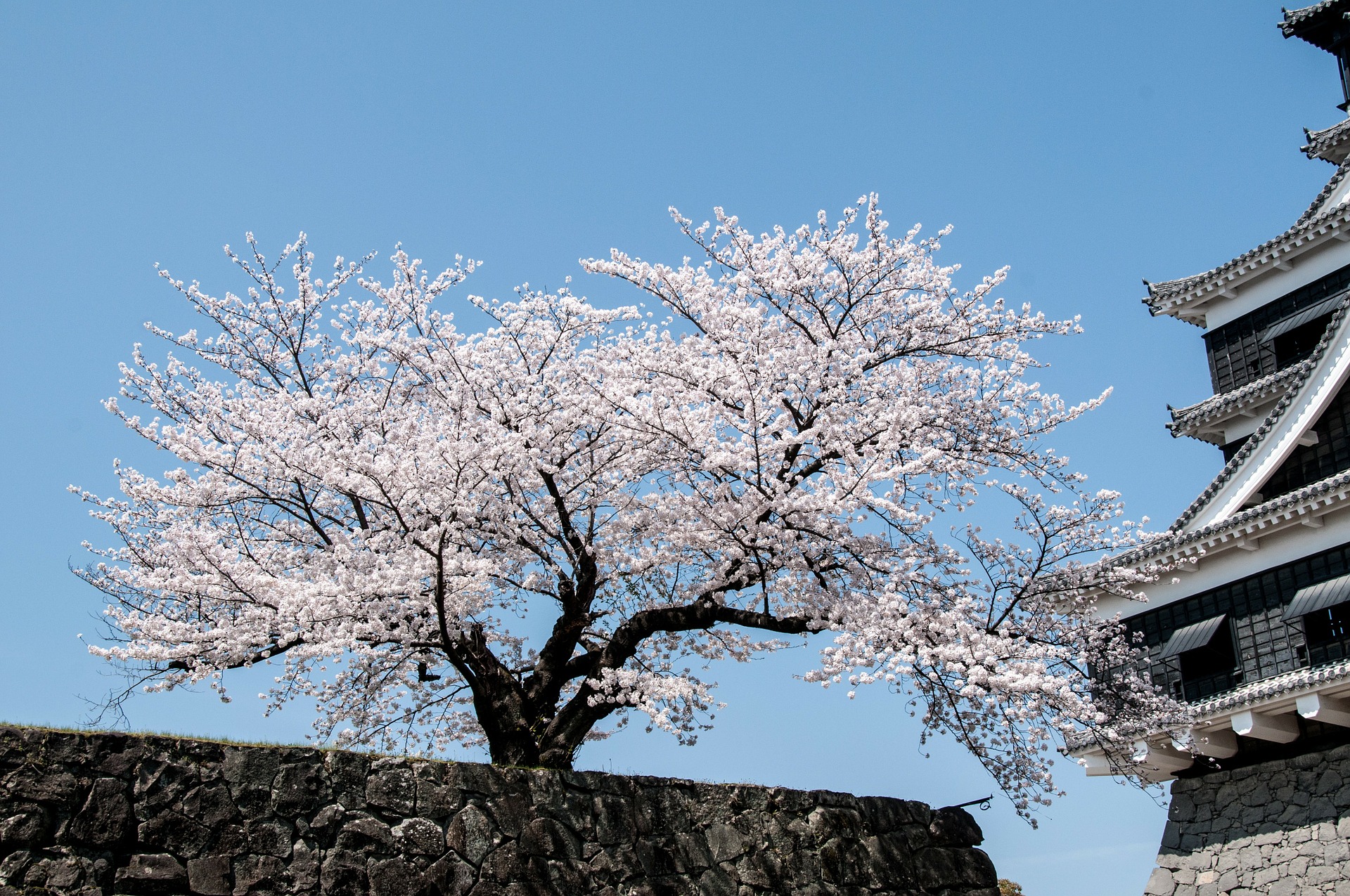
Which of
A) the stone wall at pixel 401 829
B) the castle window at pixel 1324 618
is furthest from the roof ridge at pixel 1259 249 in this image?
the stone wall at pixel 401 829

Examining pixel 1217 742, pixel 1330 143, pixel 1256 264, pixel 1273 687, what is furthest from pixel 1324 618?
pixel 1330 143

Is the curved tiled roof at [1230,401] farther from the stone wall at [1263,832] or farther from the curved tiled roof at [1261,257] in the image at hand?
the stone wall at [1263,832]

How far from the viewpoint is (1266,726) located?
1744 centimetres

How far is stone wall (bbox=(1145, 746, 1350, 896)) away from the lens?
53.8ft

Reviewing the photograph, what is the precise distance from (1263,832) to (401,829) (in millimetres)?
14612

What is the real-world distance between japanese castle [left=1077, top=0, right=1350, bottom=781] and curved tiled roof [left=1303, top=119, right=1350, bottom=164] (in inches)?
59.0

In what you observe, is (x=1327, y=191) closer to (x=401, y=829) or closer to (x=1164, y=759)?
(x=1164, y=759)

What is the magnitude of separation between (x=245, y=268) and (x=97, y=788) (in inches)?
290

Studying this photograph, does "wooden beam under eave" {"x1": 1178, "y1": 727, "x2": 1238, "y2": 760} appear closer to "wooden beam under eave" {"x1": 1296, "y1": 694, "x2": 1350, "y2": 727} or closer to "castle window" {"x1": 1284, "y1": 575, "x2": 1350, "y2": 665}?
"wooden beam under eave" {"x1": 1296, "y1": 694, "x2": 1350, "y2": 727}

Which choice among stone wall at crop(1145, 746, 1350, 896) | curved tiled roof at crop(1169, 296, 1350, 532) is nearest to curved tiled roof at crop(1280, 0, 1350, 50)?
curved tiled roof at crop(1169, 296, 1350, 532)

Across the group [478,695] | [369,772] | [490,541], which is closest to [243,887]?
[369,772]

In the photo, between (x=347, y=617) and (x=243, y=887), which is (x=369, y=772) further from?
(x=347, y=617)


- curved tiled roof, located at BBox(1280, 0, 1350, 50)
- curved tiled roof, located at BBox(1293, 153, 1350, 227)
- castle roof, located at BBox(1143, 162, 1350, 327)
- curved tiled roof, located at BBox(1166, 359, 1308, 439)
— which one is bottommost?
curved tiled roof, located at BBox(1166, 359, 1308, 439)

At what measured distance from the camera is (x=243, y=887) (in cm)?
751
